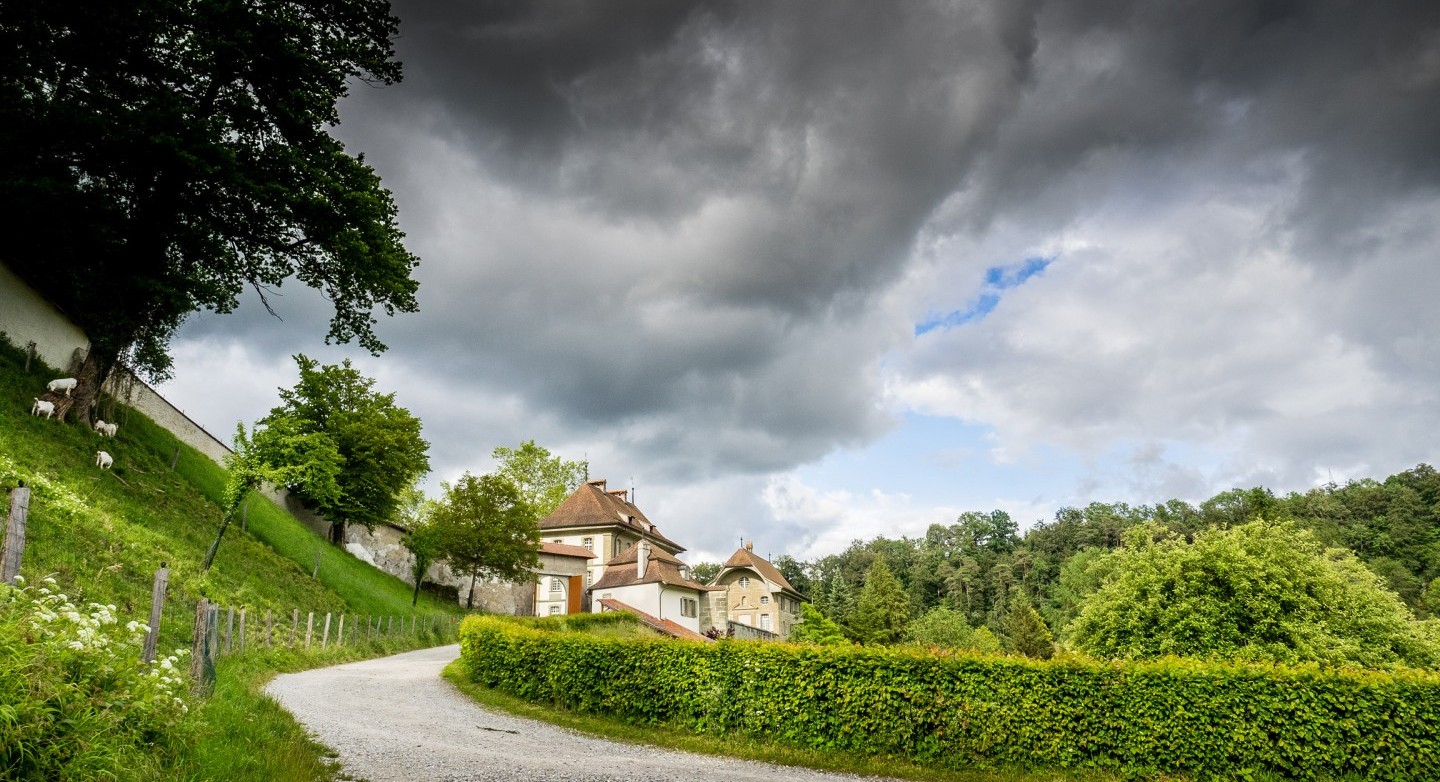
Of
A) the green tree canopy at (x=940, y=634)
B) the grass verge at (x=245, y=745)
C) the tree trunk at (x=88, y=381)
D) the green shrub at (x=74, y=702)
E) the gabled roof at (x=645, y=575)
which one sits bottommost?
the green tree canopy at (x=940, y=634)

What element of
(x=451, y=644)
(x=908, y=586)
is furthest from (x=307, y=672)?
(x=908, y=586)

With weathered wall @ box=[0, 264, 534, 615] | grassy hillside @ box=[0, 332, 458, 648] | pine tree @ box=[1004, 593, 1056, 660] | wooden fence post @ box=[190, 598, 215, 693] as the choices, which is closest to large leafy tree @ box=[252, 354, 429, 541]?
weathered wall @ box=[0, 264, 534, 615]

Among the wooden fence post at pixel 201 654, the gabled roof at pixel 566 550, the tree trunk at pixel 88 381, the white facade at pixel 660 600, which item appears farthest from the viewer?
the gabled roof at pixel 566 550

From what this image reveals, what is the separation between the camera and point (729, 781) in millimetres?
10453

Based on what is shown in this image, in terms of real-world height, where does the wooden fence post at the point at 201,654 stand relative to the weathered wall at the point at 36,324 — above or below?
below

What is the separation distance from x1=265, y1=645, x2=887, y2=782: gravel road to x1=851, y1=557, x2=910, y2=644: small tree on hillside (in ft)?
113

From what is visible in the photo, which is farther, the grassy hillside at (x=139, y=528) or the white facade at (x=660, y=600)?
the white facade at (x=660, y=600)

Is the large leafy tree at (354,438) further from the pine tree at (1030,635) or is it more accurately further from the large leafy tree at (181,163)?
the pine tree at (1030,635)

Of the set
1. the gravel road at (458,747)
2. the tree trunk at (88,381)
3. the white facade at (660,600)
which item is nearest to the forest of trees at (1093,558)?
the white facade at (660,600)

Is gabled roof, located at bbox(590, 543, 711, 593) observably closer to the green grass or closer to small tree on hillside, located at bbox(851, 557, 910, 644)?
small tree on hillside, located at bbox(851, 557, 910, 644)

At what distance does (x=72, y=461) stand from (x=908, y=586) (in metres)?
114

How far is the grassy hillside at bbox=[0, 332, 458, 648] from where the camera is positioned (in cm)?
1456

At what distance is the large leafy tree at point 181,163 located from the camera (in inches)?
722

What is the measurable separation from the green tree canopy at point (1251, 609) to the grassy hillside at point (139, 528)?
2920 centimetres
